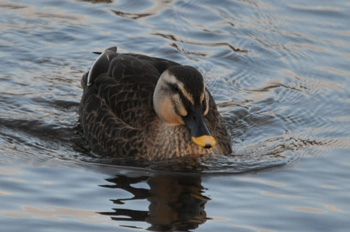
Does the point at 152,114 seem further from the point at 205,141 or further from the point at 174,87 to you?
the point at 205,141

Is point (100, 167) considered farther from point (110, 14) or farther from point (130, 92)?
point (110, 14)

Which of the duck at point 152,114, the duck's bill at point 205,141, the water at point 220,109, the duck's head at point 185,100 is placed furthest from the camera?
the duck at point 152,114

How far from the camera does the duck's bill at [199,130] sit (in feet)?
33.8

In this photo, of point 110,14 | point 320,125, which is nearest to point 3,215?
point 320,125

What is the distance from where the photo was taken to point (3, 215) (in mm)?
8914

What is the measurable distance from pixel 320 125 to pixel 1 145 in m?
4.41

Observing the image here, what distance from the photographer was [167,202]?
9.63 metres

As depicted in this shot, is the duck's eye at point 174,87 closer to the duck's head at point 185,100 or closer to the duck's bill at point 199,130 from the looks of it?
the duck's head at point 185,100

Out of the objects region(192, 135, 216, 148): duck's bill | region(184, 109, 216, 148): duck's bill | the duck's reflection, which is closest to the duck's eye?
region(184, 109, 216, 148): duck's bill

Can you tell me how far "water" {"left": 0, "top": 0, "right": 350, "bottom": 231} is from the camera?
923 cm

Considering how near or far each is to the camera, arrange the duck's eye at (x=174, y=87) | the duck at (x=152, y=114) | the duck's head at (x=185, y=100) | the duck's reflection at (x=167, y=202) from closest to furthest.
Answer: the duck's reflection at (x=167, y=202) < the duck's head at (x=185, y=100) < the duck at (x=152, y=114) < the duck's eye at (x=174, y=87)

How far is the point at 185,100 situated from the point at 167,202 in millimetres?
1485

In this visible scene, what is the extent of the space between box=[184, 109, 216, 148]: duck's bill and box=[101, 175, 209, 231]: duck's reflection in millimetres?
478

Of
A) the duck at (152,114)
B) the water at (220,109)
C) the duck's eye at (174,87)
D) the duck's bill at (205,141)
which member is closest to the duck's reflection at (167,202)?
the water at (220,109)
